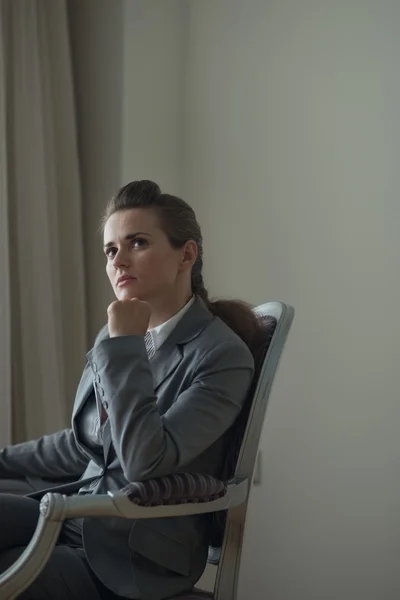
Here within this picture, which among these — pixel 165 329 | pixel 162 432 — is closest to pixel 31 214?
pixel 165 329

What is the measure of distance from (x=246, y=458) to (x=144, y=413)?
9.2 inches

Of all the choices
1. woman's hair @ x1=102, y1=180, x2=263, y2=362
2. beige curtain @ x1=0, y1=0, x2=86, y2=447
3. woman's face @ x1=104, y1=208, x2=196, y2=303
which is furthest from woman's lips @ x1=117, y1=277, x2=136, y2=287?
beige curtain @ x1=0, y1=0, x2=86, y2=447

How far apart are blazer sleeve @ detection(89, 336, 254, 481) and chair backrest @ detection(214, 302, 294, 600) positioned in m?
0.03

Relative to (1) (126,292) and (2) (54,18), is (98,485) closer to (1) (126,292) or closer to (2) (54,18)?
(1) (126,292)

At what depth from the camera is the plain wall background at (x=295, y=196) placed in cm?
179

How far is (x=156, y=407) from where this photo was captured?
1194mm

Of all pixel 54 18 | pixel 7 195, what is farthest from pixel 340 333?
pixel 54 18

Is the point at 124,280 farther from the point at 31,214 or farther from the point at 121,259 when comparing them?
the point at 31,214

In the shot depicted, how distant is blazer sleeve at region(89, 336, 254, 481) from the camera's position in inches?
45.5

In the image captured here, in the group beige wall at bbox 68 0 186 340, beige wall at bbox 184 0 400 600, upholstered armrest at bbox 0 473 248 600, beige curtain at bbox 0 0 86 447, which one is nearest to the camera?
upholstered armrest at bbox 0 473 248 600

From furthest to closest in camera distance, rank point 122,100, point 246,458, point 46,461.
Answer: point 122,100 < point 46,461 < point 246,458

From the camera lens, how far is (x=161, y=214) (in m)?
1.38

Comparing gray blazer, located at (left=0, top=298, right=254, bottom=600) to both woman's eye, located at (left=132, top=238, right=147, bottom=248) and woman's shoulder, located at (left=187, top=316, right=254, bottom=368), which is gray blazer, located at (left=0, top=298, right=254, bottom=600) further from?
woman's eye, located at (left=132, top=238, right=147, bottom=248)

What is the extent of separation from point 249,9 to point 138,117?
0.43 meters
